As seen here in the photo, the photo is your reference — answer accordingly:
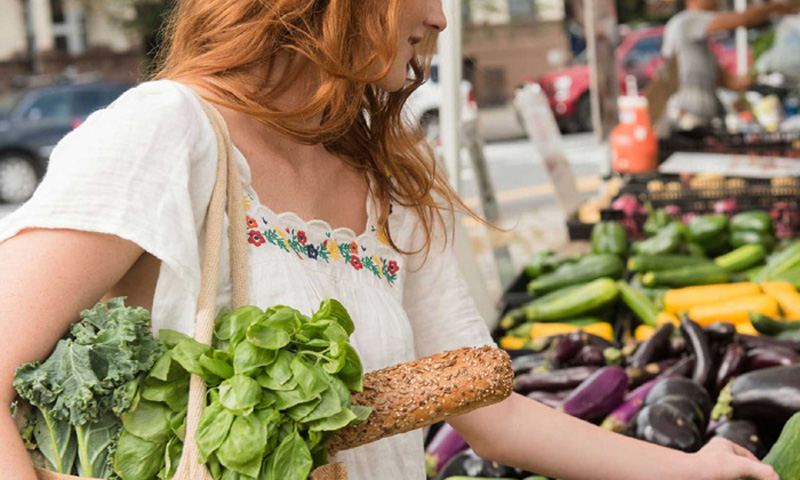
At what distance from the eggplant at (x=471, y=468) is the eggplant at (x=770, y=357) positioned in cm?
95

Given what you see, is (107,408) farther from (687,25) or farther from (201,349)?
(687,25)

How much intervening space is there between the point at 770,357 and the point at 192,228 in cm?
232

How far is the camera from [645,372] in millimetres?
3277

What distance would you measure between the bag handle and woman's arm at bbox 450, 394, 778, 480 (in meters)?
0.64

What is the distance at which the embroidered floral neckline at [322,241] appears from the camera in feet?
4.89

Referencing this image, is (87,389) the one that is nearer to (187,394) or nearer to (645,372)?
(187,394)

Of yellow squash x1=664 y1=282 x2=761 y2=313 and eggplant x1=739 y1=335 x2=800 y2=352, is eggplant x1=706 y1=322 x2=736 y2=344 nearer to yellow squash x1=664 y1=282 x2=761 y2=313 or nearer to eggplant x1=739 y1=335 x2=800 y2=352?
eggplant x1=739 y1=335 x2=800 y2=352

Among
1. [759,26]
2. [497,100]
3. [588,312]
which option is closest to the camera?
[588,312]

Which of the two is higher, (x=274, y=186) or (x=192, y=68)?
(x=192, y=68)

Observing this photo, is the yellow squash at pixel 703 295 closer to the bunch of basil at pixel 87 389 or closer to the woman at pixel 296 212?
the woman at pixel 296 212

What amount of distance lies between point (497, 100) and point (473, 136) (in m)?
20.1

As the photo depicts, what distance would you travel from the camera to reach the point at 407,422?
130 centimetres

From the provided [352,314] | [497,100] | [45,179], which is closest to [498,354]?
[352,314]

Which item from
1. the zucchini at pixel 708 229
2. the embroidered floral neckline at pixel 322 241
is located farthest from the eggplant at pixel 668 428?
the zucchini at pixel 708 229
